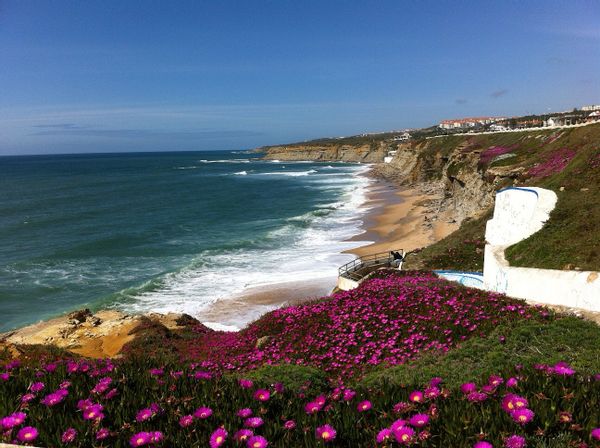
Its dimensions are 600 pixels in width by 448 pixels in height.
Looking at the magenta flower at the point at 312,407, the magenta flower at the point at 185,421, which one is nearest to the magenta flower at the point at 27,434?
the magenta flower at the point at 185,421

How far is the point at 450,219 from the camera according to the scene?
43.9m

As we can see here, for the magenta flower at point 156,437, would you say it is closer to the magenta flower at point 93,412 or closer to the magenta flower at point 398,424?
the magenta flower at point 93,412

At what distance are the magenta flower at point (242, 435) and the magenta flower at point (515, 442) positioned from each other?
1736mm

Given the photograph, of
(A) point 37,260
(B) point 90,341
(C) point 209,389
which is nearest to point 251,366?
(C) point 209,389

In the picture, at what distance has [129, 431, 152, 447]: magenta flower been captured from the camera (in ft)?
10.1

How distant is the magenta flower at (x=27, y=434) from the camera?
3.17 meters

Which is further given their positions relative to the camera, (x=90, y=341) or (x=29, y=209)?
(x=29, y=209)

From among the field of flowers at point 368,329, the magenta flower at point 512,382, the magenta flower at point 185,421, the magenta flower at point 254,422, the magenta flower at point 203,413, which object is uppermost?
the magenta flower at point 185,421

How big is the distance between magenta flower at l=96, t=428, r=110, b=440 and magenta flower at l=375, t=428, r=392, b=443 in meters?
1.96

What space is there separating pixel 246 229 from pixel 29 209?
33.5 meters

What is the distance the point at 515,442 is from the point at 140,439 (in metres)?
2.53

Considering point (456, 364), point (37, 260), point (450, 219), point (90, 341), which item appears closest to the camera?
point (456, 364)

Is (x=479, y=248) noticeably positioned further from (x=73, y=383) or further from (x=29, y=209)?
(x=29, y=209)

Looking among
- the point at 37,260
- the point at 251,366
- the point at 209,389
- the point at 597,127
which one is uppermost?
the point at 597,127
